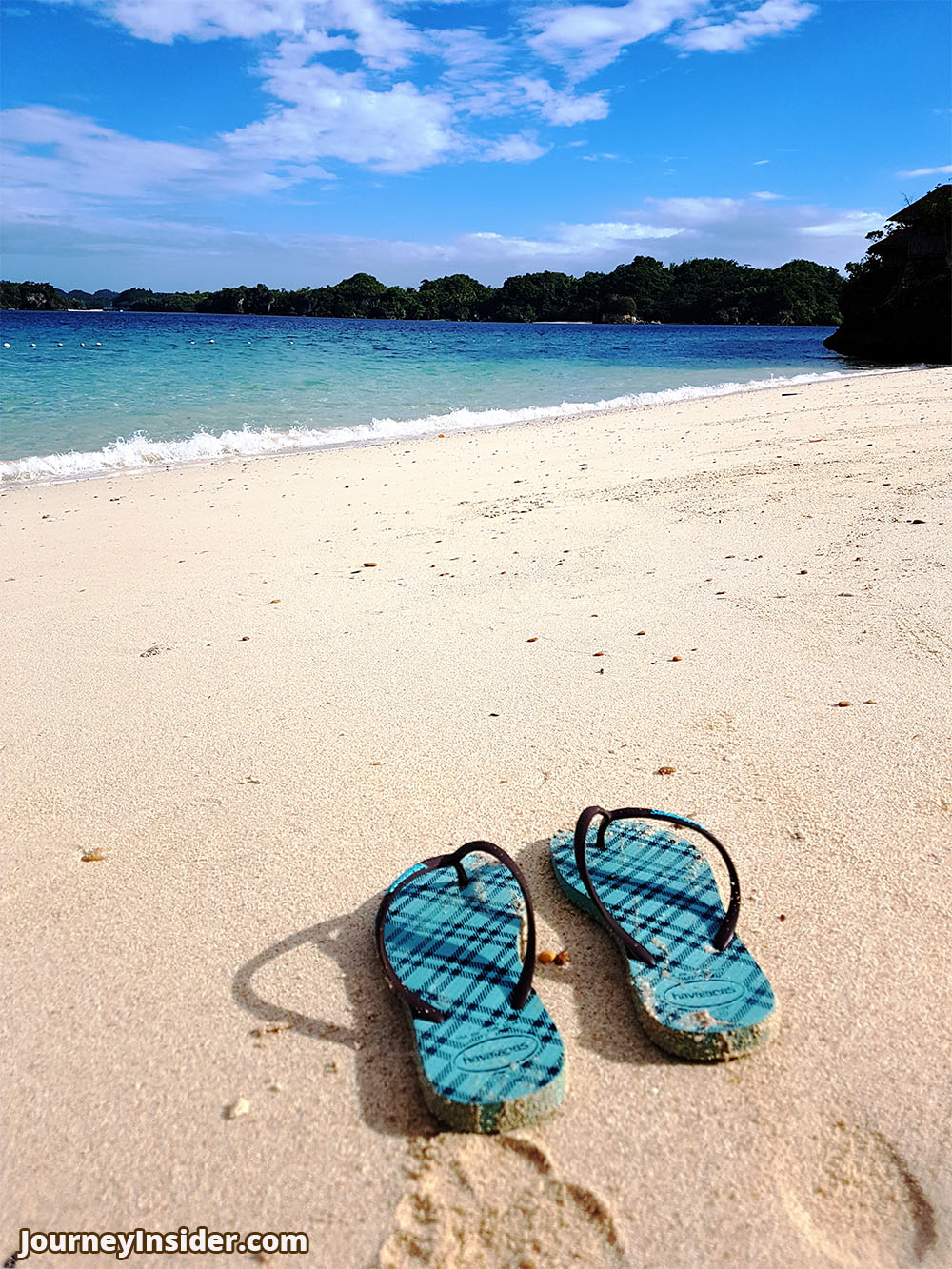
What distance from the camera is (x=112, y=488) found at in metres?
7.62

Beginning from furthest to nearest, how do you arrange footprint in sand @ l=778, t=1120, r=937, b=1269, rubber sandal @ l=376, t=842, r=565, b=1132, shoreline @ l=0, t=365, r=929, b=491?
shoreline @ l=0, t=365, r=929, b=491, rubber sandal @ l=376, t=842, r=565, b=1132, footprint in sand @ l=778, t=1120, r=937, b=1269

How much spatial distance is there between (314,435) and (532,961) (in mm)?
10791

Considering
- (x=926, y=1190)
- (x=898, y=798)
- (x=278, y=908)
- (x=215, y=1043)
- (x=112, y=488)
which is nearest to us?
(x=926, y=1190)

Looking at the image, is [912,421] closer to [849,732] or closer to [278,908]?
[849,732]

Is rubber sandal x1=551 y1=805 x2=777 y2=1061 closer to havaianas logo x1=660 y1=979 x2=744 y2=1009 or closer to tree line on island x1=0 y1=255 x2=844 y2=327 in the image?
havaianas logo x1=660 y1=979 x2=744 y2=1009

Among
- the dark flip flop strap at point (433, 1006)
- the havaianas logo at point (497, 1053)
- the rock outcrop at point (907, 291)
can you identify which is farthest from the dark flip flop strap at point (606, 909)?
the rock outcrop at point (907, 291)

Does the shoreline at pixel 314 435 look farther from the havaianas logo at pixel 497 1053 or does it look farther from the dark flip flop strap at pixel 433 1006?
the havaianas logo at pixel 497 1053

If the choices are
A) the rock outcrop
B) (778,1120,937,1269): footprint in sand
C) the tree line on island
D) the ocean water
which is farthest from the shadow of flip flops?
the tree line on island

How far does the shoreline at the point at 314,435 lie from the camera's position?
29.1 feet

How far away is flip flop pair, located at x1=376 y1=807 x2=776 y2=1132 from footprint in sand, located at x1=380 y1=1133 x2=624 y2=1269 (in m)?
0.06

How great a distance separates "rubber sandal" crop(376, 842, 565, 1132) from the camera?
4.42ft

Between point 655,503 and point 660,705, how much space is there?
3.05 m

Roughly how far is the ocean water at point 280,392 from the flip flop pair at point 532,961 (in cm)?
853

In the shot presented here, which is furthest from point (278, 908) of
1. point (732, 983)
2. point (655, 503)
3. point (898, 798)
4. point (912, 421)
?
point (912, 421)
